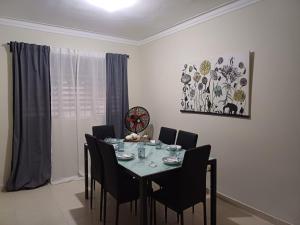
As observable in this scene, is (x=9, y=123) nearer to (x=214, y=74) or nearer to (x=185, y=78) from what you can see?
(x=185, y=78)

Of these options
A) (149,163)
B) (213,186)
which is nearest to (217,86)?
(213,186)

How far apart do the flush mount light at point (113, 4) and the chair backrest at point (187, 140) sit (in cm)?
167

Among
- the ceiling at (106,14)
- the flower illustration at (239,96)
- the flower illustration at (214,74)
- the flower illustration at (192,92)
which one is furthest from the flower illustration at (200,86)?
the ceiling at (106,14)

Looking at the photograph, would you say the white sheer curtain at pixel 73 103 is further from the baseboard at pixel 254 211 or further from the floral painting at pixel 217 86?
the baseboard at pixel 254 211

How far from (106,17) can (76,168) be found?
7.85 feet

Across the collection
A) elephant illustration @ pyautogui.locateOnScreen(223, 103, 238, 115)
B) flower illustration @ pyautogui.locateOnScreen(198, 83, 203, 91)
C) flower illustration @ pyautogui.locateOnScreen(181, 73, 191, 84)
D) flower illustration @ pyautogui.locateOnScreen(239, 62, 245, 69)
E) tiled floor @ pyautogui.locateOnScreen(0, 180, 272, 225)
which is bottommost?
tiled floor @ pyautogui.locateOnScreen(0, 180, 272, 225)

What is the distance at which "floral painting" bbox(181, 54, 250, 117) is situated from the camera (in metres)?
2.60

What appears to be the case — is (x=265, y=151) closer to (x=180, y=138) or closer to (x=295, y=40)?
(x=180, y=138)

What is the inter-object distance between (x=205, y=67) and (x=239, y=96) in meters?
0.66

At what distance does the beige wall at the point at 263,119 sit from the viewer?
2.21m

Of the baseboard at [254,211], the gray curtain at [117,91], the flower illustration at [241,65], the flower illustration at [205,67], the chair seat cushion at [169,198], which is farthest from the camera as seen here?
the gray curtain at [117,91]

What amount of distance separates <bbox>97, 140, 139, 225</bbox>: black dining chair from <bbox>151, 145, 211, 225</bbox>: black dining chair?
29 centimetres

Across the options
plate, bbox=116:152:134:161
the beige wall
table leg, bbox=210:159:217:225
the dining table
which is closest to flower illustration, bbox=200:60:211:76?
the beige wall

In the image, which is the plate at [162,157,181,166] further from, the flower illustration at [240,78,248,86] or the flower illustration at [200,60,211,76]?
the flower illustration at [200,60,211,76]
